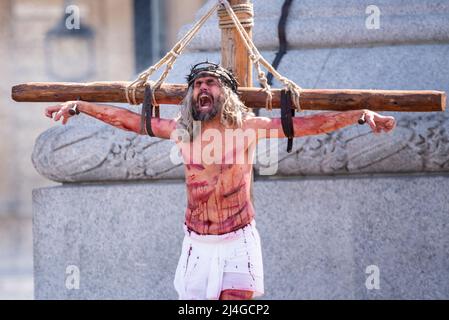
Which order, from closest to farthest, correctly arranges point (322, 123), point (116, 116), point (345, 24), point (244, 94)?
point (322, 123)
point (244, 94)
point (116, 116)
point (345, 24)

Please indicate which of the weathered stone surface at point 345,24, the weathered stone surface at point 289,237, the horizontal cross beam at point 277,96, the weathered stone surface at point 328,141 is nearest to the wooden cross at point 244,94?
the horizontal cross beam at point 277,96

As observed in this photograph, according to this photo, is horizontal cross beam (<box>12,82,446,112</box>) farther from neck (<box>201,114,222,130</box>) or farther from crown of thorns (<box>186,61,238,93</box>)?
neck (<box>201,114,222,130</box>)

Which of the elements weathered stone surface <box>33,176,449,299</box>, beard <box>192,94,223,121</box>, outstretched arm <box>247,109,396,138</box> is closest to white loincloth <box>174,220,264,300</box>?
outstretched arm <box>247,109,396,138</box>

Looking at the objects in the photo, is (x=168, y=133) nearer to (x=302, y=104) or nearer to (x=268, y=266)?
(x=302, y=104)

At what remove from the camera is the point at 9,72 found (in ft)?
66.7

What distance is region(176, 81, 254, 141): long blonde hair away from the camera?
352 inches

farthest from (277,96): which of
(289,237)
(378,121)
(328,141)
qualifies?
(289,237)

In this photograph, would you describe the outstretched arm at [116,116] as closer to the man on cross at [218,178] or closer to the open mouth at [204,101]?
the man on cross at [218,178]

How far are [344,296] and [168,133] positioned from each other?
222 centimetres

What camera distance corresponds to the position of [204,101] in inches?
354

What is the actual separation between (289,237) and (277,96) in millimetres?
2001

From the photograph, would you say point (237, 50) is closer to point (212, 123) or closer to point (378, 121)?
point (212, 123)
